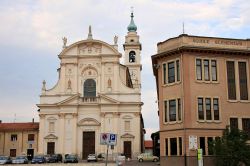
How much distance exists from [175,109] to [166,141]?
3224 mm

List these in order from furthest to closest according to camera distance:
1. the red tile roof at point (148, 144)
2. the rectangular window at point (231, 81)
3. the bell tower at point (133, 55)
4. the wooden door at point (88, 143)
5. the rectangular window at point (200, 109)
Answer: the red tile roof at point (148, 144)
the bell tower at point (133, 55)
the wooden door at point (88, 143)
the rectangular window at point (231, 81)
the rectangular window at point (200, 109)

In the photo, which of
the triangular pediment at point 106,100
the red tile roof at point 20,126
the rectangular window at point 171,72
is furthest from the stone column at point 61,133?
the rectangular window at point 171,72

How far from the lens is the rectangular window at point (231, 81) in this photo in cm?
4162

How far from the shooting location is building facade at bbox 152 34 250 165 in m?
39.8

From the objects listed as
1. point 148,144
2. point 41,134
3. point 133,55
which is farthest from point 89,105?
point 148,144

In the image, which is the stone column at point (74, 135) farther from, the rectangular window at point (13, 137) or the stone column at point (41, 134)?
the rectangular window at point (13, 137)

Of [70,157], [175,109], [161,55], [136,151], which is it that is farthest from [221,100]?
[136,151]

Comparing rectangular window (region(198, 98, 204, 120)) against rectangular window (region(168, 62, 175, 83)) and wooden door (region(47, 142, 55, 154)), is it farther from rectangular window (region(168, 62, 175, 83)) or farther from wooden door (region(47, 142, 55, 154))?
wooden door (region(47, 142, 55, 154))

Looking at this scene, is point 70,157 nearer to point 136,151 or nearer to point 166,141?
point 136,151

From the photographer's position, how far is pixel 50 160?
2427 inches

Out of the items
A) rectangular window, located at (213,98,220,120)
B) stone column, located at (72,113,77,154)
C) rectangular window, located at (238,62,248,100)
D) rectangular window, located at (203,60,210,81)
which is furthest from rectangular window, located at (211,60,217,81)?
stone column, located at (72,113,77,154)

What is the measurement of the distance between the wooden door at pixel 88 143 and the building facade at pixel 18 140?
9998mm

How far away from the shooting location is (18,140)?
78938 mm

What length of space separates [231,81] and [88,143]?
3756 centimetres
